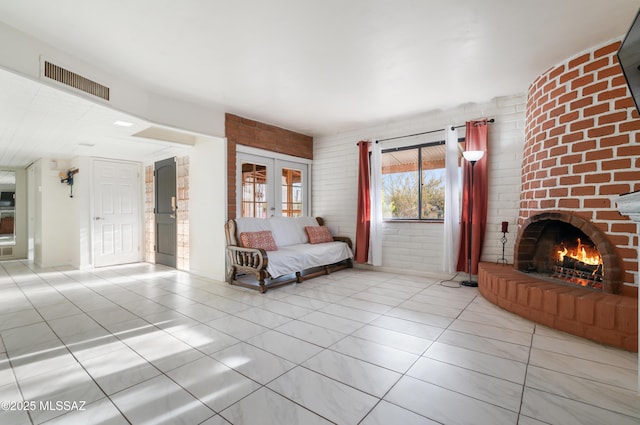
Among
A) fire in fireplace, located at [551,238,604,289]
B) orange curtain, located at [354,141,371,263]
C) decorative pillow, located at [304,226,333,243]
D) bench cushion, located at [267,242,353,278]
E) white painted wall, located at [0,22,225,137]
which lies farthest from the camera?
decorative pillow, located at [304,226,333,243]

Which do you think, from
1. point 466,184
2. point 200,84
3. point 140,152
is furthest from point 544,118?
point 140,152

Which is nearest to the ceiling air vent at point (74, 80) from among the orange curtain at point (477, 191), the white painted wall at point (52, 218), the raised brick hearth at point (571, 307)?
the white painted wall at point (52, 218)

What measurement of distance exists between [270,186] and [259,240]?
1246mm

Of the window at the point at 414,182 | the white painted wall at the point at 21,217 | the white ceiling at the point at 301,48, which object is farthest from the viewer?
the white painted wall at the point at 21,217

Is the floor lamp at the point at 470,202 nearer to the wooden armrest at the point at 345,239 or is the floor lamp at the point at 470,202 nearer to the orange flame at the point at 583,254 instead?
the orange flame at the point at 583,254

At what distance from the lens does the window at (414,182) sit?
4.36 m

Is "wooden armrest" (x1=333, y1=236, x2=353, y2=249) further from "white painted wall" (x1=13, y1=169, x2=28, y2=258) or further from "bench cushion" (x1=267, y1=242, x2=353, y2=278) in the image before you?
"white painted wall" (x1=13, y1=169, x2=28, y2=258)

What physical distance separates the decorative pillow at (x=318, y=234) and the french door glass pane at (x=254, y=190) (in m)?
0.81

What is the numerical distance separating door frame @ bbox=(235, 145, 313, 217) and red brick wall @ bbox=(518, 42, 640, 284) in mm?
3573

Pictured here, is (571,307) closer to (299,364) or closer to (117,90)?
(299,364)

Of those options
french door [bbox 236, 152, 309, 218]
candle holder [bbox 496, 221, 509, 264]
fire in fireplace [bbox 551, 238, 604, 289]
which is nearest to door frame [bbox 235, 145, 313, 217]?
french door [bbox 236, 152, 309, 218]

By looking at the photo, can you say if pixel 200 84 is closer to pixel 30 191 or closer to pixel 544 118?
pixel 544 118

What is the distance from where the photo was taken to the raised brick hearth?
2092 mm

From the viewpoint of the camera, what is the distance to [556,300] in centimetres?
241
